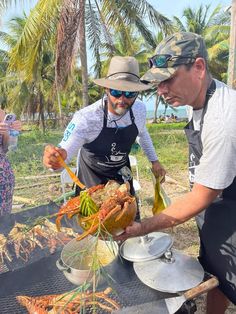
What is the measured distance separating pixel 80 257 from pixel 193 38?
1.30 metres

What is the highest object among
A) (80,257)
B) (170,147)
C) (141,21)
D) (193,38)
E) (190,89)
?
(141,21)

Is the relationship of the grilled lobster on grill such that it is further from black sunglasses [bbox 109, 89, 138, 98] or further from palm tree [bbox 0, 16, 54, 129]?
palm tree [bbox 0, 16, 54, 129]

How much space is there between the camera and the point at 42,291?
1556mm

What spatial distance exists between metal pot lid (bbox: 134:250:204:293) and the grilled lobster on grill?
0.91ft

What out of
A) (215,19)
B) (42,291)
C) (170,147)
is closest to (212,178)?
(42,291)

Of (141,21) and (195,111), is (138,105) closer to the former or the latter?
(195,111)

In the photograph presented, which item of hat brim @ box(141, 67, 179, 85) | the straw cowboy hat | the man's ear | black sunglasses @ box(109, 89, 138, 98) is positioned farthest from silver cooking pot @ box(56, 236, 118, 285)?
the straw cowboy hat

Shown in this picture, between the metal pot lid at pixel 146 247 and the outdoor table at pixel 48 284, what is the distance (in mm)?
91

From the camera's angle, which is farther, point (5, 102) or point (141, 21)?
point (5, 102)

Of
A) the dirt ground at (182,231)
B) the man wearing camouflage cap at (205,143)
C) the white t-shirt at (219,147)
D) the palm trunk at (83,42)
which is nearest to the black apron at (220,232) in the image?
the man wearing camouflage cap at (205,143)

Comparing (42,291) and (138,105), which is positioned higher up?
(138,105)

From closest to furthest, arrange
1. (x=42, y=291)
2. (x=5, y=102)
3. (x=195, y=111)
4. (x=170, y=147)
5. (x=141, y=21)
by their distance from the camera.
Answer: (x=42, y=291), (x=195, y=111), (x=141, y=21), (x=170, y=147), (x=5, y=102)

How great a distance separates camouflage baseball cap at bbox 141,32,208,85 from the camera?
4.93ft

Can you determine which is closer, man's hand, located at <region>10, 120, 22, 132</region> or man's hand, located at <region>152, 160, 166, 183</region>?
man's hand, located at <region>10, 120, 22, 132</region>
